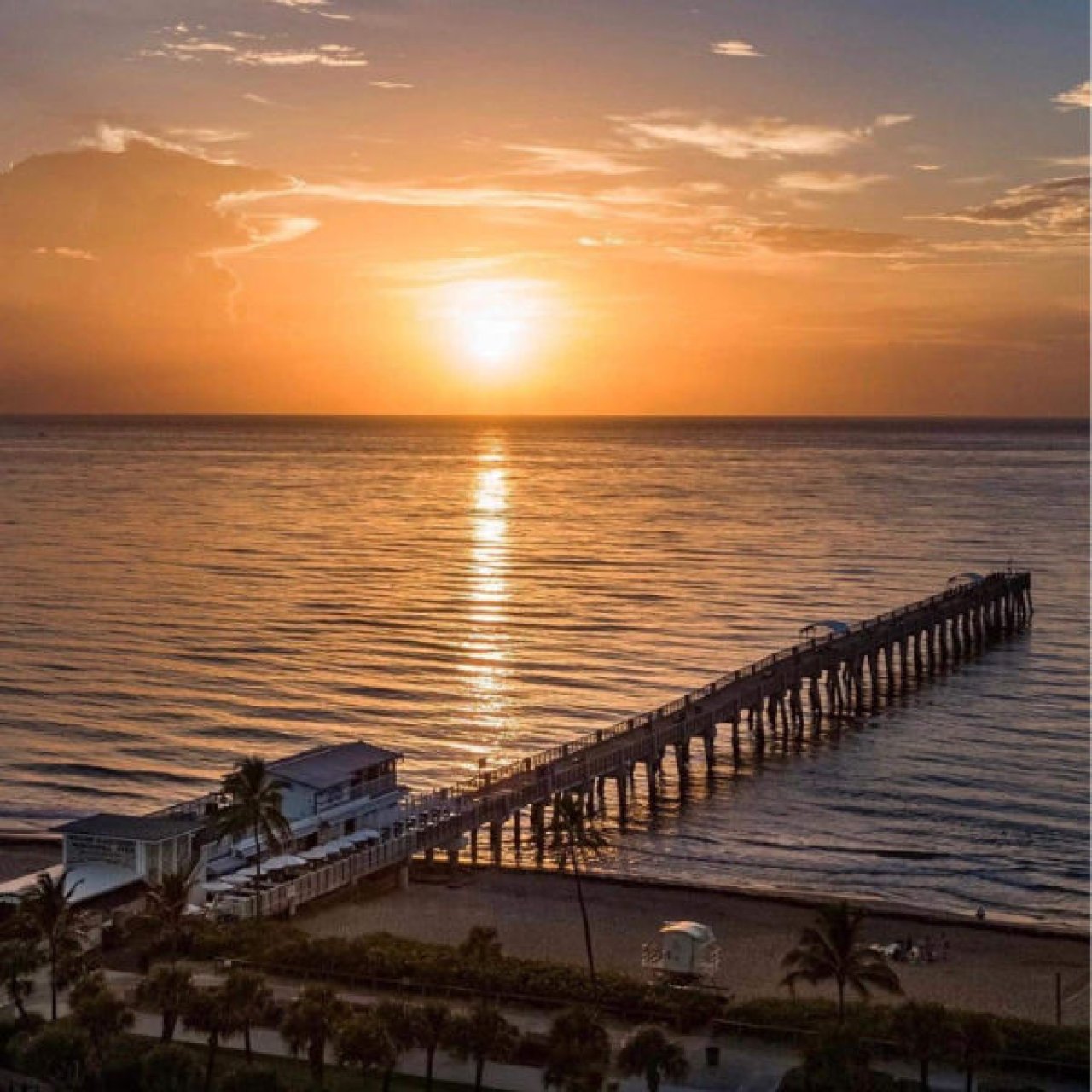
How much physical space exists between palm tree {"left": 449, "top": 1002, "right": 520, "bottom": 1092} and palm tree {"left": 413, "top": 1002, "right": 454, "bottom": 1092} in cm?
22

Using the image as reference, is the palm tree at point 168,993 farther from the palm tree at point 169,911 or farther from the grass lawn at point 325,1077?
the palm tree at point 169,911

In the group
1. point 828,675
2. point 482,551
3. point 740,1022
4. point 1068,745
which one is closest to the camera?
point 740,1022

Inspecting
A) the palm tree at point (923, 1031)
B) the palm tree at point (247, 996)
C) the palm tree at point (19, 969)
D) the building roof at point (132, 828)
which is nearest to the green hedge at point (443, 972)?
the building roof at point (132, 828)

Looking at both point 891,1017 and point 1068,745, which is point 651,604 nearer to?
point 1068,745

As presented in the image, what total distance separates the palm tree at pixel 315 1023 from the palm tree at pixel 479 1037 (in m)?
2.39

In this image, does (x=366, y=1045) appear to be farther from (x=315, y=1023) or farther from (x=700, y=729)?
(x=700, y=729)

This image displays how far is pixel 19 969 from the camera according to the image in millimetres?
36656

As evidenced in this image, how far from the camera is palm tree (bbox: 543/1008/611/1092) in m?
32.8

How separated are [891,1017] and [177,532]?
5706 inches

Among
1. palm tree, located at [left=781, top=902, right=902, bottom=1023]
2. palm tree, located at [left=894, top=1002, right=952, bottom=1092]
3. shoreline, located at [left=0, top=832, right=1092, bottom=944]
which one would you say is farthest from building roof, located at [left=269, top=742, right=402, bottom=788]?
palm tree, located at [left=894, top=1002, right=952, bottom=1092]

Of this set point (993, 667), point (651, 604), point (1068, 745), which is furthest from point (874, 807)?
point (651, 604)

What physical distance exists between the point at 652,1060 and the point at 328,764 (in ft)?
76.4

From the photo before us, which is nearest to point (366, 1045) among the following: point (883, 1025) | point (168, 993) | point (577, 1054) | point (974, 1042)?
point (577, 1054)

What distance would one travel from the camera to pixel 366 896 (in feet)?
167
